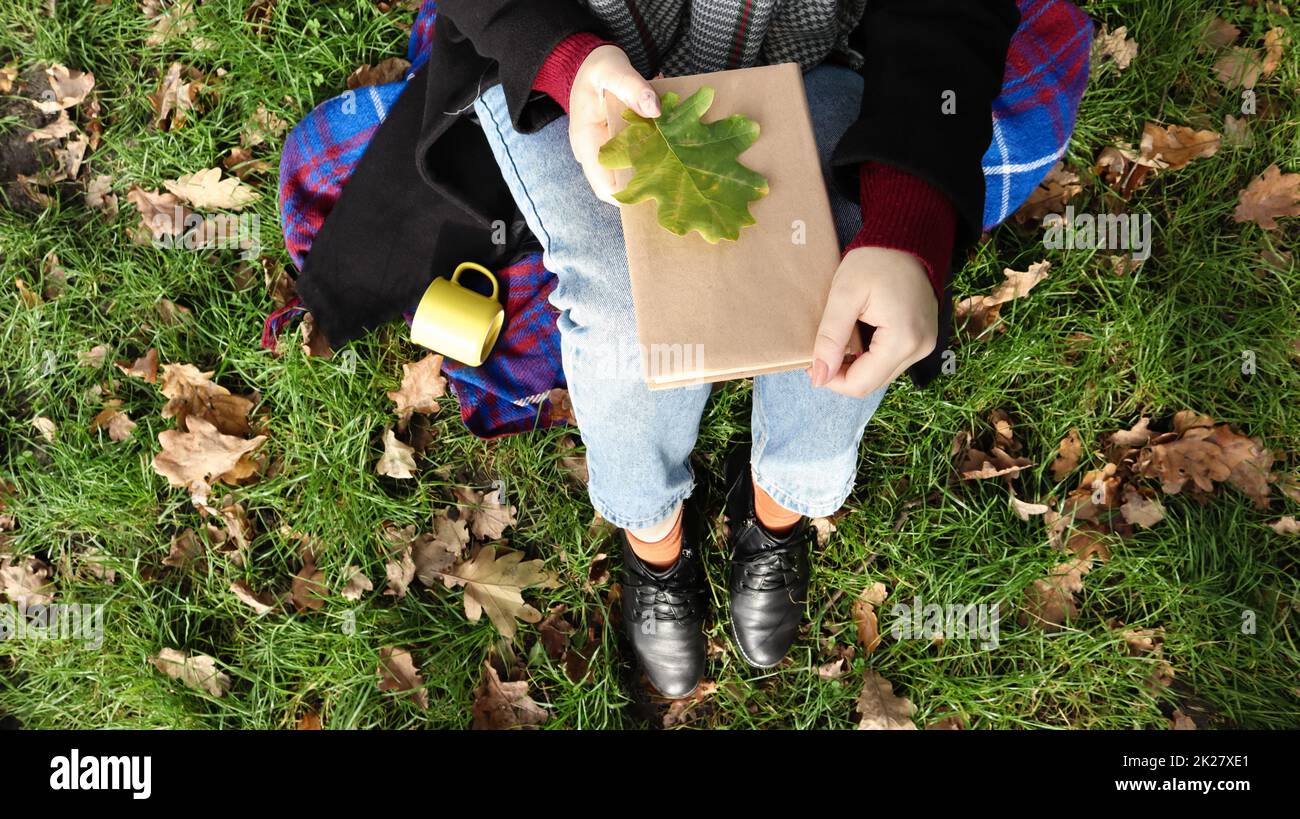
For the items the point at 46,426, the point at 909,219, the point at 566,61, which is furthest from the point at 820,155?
the point at 46,426

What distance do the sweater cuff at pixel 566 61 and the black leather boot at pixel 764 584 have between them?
4.22 ft

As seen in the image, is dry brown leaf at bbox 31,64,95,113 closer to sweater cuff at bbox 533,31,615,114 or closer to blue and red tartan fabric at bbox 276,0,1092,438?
blue and red tartan fabric at bbox 276,0,1092,438

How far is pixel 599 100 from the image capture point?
60.6 inches

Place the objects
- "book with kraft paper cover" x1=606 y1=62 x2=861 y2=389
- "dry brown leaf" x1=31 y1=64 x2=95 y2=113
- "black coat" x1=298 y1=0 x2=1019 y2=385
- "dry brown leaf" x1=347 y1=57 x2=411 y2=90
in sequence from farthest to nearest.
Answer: "dry brown leaf" x1=31 y1=64 x2=95 y2=113, "dry brown leaf" x1=347 y1=57 x2=411 y2=90, "black coat" x1=298 y1=0 x2=1019 y2=385, "book with kraft paper cover" x1=606 y1=62 x2=861 y2=389

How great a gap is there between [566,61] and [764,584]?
4.97 feet

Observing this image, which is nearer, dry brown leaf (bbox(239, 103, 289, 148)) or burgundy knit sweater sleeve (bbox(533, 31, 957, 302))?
burgundy knit sweater sleeve (bbox(533, 31, 957, 302))

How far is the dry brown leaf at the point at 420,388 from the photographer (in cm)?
253

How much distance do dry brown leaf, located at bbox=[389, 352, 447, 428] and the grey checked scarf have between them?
1.20m

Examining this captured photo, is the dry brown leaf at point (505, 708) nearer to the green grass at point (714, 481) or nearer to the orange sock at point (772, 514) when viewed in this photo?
the green grass at point (714, 481)

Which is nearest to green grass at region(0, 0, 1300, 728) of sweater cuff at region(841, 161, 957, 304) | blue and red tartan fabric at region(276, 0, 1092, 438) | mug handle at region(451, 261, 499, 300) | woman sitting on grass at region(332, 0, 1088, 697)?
blue and red tartan fabric at region(276, 0, 1092, 438)

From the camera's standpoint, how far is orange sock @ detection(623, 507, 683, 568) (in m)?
2.23

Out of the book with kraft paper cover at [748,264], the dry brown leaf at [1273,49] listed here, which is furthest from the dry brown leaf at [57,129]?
the dry brown leaf at [1273,49]

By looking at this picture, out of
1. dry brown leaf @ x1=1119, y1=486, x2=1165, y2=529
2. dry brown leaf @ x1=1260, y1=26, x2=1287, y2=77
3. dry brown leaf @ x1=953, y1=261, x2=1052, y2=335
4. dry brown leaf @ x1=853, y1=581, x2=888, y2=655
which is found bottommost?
dry brown leaf @ x1=853, y1=581, x2=888, y2=655
